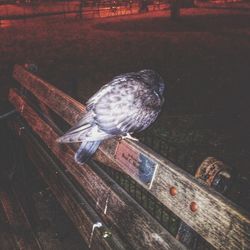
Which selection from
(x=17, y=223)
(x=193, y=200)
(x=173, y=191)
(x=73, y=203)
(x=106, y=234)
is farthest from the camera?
(x=17, y=223)

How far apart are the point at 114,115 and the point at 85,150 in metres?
0.37

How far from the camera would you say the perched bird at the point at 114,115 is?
2.55 meters

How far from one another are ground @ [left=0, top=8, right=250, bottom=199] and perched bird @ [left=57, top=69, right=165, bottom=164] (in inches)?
38.5

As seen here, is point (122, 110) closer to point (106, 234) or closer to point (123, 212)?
point (123, 212)

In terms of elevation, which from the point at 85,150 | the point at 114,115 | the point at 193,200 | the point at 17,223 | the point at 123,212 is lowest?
the point at 17,223

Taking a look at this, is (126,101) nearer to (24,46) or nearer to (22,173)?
(22,173)

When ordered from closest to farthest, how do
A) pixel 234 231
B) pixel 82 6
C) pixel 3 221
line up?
pixel 234 231 → pixel 3 221 → pixel 82 6

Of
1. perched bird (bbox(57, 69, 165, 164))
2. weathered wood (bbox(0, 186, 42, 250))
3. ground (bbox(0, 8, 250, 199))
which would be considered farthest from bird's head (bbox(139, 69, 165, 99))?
weathered wood (bbox(0, 186, 42, 250))

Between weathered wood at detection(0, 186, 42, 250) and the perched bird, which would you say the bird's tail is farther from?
weathered wood at detection(0, 186, 42, 250)

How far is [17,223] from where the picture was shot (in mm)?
3395

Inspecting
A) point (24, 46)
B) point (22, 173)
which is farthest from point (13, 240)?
point (24, 46)

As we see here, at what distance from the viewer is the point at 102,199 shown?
101 inches

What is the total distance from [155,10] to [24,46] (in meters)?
15.4

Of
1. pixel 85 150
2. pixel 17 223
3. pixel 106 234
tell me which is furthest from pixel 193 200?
pixel 17 223
